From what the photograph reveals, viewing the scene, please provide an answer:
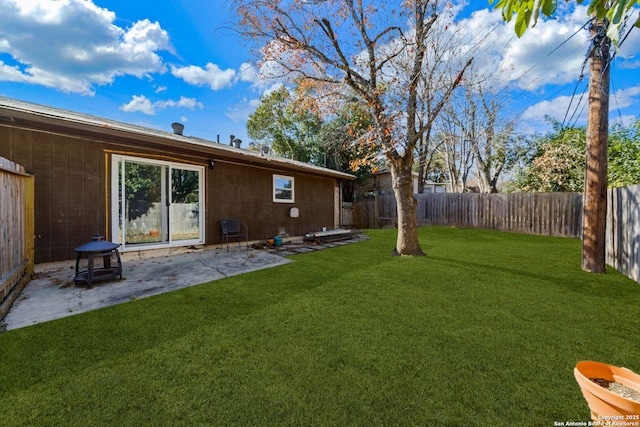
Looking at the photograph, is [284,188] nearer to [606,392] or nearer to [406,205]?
[406,205]

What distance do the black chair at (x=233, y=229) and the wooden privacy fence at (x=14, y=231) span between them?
3.15m

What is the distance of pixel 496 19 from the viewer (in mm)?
6016

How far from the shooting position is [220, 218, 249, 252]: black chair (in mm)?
6289

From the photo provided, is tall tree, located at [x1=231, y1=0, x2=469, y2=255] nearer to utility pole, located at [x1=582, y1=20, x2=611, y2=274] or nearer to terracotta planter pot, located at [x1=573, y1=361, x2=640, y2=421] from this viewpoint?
utility pole, located at [x1=582, y1=20, x2=611, y2=274]

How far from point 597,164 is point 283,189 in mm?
7079

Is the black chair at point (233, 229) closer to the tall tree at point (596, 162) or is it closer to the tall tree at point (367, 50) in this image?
the tall tree at point (367, 50)

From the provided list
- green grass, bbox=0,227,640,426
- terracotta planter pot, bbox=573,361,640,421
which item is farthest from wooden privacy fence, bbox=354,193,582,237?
terracotta planter pot, bbox=573,361,640,421

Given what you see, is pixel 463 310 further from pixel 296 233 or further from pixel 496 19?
pixel 496 19

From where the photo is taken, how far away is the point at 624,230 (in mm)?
4141

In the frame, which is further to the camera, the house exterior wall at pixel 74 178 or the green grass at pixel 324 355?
the house exterior wall at pixel 74 178

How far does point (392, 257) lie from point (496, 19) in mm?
6254

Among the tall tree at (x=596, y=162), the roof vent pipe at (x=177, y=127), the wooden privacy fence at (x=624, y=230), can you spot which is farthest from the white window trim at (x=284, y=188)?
the wooden privacy fence at (x=624, y=230)

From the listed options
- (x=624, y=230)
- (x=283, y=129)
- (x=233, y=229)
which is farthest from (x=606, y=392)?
(x=283, y=129)

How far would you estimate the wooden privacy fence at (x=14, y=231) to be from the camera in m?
2.78
